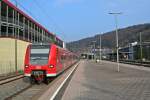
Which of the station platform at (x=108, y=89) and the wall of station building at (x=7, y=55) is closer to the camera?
the station platform at (x=108, y=89)

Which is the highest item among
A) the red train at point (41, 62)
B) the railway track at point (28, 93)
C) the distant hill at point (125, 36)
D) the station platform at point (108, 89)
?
the distant hill at point (125, 36)

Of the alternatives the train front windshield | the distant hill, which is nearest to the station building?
the train front windshield

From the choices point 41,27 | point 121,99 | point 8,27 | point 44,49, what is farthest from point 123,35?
point 121,99

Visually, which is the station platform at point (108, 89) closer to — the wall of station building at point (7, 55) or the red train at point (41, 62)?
the red train at point (41, 62)

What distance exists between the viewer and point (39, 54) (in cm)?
2294

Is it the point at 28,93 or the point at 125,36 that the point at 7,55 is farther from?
the point at 125,36

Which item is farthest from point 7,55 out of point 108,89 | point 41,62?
point 108,89

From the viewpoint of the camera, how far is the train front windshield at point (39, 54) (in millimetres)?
22609

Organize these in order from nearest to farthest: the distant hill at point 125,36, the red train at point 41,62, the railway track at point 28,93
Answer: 1. the railway track at point 28,93
2. the red train at point 41,62
3. the distant hill at point 125,36

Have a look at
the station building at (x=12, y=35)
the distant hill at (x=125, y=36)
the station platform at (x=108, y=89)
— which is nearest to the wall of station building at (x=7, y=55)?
the station building at (x=12, y=35)

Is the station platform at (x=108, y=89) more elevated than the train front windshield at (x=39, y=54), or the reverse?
the train front windshield at (x=39, y=54)

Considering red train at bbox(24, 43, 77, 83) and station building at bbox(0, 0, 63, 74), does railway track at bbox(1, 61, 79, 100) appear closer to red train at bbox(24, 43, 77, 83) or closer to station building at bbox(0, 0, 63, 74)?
red train at bbox(24, 43, 77, 83)

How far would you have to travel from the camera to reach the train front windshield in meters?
22.6

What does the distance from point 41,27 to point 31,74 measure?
4215cm
